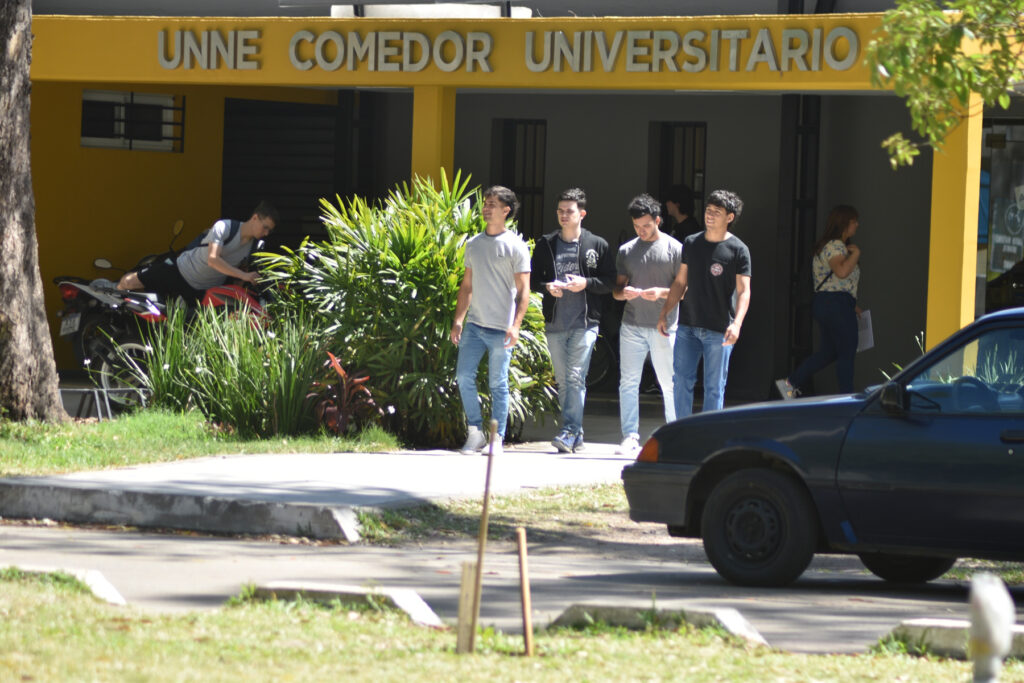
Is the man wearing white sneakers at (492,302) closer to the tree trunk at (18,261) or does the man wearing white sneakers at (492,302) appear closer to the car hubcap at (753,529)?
the tree trunk at (18,261)

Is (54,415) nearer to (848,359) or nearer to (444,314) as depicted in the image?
(444,314)

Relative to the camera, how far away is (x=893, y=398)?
7.30 metres

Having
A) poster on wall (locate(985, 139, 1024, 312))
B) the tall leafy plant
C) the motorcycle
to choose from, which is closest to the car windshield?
the tall leafy plant

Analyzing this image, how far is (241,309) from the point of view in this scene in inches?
522

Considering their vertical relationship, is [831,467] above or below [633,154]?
below

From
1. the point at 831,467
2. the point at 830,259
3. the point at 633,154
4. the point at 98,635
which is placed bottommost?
the point at 98,635

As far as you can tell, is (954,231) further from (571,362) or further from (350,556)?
(350,556)

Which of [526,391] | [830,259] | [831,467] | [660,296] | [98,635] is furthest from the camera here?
[830,259]

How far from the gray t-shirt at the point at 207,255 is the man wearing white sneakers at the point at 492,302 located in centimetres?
317

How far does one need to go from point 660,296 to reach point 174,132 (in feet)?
28.2

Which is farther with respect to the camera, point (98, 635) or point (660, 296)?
point (660, 296)

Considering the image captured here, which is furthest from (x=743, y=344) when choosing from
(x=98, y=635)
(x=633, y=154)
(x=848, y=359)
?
(x=98, y=635)

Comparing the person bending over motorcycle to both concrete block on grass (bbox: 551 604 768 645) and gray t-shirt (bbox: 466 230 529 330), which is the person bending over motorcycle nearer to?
gray t-shirt (bbox: 466 230 529 330)

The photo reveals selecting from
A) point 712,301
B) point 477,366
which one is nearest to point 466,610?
point 712,301
